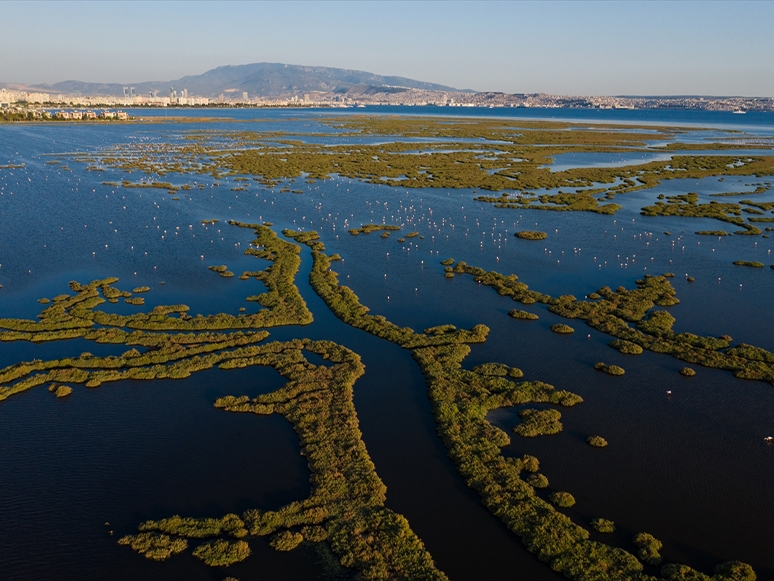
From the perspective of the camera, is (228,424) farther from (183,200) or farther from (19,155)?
(19,155)

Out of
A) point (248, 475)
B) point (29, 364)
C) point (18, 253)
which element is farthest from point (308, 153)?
point (248, 475)

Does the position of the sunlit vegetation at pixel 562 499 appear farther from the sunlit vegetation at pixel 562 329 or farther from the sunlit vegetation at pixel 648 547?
the sunlit vegetation at pixel 562 329

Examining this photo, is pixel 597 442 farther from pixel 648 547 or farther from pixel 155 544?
pixel 155 544

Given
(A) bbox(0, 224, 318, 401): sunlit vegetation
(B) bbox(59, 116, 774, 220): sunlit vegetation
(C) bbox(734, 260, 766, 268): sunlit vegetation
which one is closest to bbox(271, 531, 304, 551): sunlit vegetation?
(A) bbox(0, 224, 318, 401): sunlit vegetation

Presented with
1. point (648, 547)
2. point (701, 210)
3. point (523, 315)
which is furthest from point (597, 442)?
point (701, 210)

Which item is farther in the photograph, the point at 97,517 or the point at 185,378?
the point at 185,378
